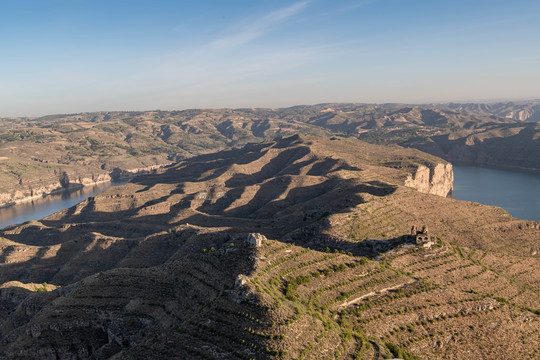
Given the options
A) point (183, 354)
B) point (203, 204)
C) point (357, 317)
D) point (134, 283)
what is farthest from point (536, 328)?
point (203, 204)

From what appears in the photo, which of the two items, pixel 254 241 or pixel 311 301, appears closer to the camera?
pixel 311 301

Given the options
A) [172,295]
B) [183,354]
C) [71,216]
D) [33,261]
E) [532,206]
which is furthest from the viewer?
[532,206]

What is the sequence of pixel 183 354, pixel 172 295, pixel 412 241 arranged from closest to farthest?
pixel 183 354 < pixel 172 295 < pixel 412 241

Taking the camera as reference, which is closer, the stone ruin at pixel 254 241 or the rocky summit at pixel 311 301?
the rocky summit at pixel 311 301

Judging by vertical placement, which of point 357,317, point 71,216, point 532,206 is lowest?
point 532,206

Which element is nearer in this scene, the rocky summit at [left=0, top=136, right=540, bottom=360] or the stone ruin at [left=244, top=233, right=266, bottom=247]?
the rocky summit at [left=0, top=136, right=540, bottom=360]

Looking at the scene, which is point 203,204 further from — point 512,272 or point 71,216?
point 512,272

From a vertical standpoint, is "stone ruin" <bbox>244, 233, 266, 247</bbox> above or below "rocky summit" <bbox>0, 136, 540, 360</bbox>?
above

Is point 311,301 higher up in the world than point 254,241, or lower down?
lower down

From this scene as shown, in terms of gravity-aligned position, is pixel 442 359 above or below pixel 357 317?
below

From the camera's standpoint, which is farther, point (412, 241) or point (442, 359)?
point (412, 241)

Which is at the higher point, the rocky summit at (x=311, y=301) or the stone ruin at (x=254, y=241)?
the stone ruin at (x=254, y=241)
